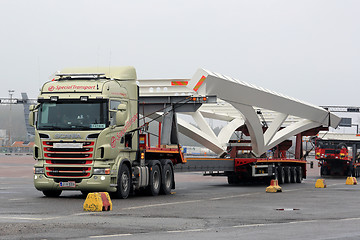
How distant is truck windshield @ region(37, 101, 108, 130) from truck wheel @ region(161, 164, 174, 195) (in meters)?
4.30

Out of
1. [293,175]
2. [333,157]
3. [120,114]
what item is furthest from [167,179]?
[333,157]

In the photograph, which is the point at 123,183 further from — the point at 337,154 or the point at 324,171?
the point at 324,171

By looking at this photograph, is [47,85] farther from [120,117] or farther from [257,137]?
[257,137]

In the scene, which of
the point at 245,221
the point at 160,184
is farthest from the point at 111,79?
the point at 245,221

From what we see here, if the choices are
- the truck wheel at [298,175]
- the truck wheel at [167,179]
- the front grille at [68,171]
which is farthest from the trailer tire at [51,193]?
the truck wheel at [298,175]

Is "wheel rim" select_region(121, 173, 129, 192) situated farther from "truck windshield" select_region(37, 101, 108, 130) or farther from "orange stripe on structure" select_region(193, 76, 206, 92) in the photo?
"orange stripe on structure" select_region(193, 76, 206, 92)

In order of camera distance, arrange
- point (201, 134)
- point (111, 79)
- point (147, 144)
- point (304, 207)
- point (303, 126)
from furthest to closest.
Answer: point (303, 126), point (201, 134), point (147, 144), point (111, 79), point (304, 207)

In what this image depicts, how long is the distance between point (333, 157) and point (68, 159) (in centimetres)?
3379

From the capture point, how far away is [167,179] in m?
24.6

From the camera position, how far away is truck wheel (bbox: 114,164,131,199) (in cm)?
2109

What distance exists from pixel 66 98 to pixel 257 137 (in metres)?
16.2

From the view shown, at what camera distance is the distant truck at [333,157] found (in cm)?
5119

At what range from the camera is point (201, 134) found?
34125 mm

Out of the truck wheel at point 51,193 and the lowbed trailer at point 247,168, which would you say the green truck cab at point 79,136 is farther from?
the lowbed trailer at point 247,168
